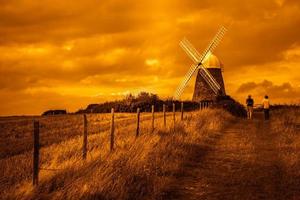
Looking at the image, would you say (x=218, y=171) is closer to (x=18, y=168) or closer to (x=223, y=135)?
(x=18, y=168)

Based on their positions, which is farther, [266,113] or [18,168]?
[266,113]

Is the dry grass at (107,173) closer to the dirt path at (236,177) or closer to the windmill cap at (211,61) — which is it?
the dirt path at (236,177)

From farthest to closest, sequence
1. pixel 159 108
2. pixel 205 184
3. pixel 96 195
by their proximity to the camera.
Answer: pixel 159 108
pixel 205 184
pixel 96 195

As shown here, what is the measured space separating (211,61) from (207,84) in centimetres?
341

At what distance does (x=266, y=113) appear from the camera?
117ft

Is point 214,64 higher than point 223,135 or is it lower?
higher

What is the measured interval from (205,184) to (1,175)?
5.20 meters

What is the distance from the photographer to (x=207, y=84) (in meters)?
54.5

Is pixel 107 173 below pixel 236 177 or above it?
above

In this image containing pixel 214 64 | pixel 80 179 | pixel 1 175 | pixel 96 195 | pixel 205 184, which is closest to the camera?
Answer: pixel 96 195

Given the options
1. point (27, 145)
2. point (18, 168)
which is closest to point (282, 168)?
point (18, 168)

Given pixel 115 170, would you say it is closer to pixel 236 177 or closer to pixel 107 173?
pixel 107 173

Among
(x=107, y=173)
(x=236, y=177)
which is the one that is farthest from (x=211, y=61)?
(x=107, y=173)

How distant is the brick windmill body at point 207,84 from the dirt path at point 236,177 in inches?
1471
